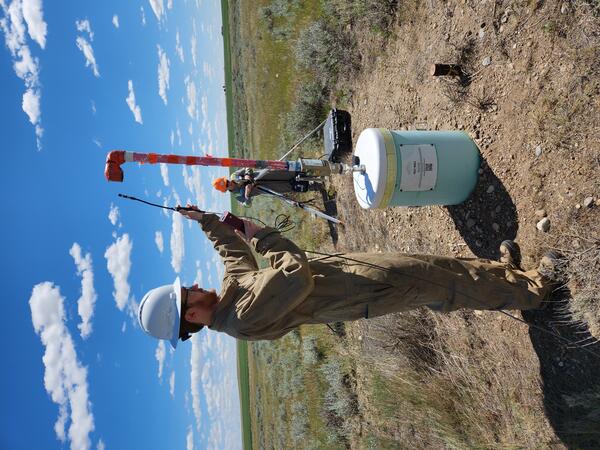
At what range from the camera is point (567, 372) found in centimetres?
432

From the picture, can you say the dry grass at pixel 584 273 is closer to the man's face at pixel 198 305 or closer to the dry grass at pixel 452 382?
the dry grass at pixel 452 382

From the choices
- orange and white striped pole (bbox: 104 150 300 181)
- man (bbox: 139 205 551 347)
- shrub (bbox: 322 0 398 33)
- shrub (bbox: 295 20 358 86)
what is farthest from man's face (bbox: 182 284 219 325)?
shrub (bbox: 295 20 358 86)

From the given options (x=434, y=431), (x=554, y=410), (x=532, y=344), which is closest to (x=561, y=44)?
(x=532, y=344)

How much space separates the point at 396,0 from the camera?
725cm

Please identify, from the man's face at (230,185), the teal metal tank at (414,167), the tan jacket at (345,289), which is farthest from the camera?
the man's face at (230,185)

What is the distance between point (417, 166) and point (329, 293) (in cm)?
161

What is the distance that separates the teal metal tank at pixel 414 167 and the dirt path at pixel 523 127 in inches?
10.9

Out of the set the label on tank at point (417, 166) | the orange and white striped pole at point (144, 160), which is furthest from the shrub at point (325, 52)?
the label on tank at point (417, 166)

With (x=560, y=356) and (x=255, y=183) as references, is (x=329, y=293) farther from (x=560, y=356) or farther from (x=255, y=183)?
(x=255, y=183)

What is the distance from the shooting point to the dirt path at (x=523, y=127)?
13.6 feet

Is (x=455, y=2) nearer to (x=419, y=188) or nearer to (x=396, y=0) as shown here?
(x=396, y=0)

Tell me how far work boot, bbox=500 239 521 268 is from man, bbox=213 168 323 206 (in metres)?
5.03

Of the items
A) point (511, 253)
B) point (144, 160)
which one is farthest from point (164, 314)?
point (511, 253)

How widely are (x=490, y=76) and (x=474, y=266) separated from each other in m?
2.18
